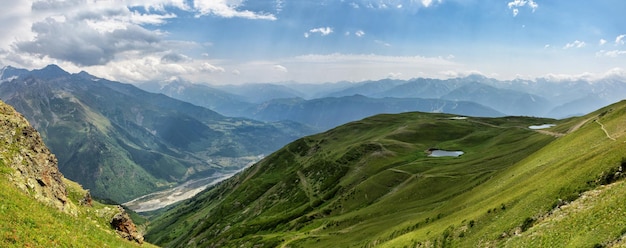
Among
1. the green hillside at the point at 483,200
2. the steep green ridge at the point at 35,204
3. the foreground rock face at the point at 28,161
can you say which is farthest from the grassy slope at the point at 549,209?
the foreground rock face at the point at 28,161

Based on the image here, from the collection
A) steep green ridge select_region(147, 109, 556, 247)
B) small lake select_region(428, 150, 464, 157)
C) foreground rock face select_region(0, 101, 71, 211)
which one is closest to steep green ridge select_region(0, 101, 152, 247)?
foreground rock face select_region(0, 101, 71, 211)

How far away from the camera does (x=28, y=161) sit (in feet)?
176

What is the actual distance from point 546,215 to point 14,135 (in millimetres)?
76383

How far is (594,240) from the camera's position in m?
31.0

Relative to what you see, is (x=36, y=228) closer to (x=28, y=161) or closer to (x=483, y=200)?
(x=28, y=161)

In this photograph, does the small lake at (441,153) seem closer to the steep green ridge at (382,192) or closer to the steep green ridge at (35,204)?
the steep green ridge at (382,192)

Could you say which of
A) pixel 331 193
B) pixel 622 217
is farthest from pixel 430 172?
pixel 622 217

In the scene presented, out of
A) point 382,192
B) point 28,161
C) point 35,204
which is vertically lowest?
point 382,192

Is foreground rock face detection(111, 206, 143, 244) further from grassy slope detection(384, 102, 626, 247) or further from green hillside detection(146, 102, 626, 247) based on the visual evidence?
green hillside detection(146, 102, 626, 247)

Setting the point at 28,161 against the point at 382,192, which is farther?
the point at 382,192

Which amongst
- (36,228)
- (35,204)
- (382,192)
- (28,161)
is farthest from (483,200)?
(28,161)

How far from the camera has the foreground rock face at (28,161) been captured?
150 feet

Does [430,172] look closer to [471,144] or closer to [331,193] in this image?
[331,193]

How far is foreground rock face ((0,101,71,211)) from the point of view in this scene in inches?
1797
